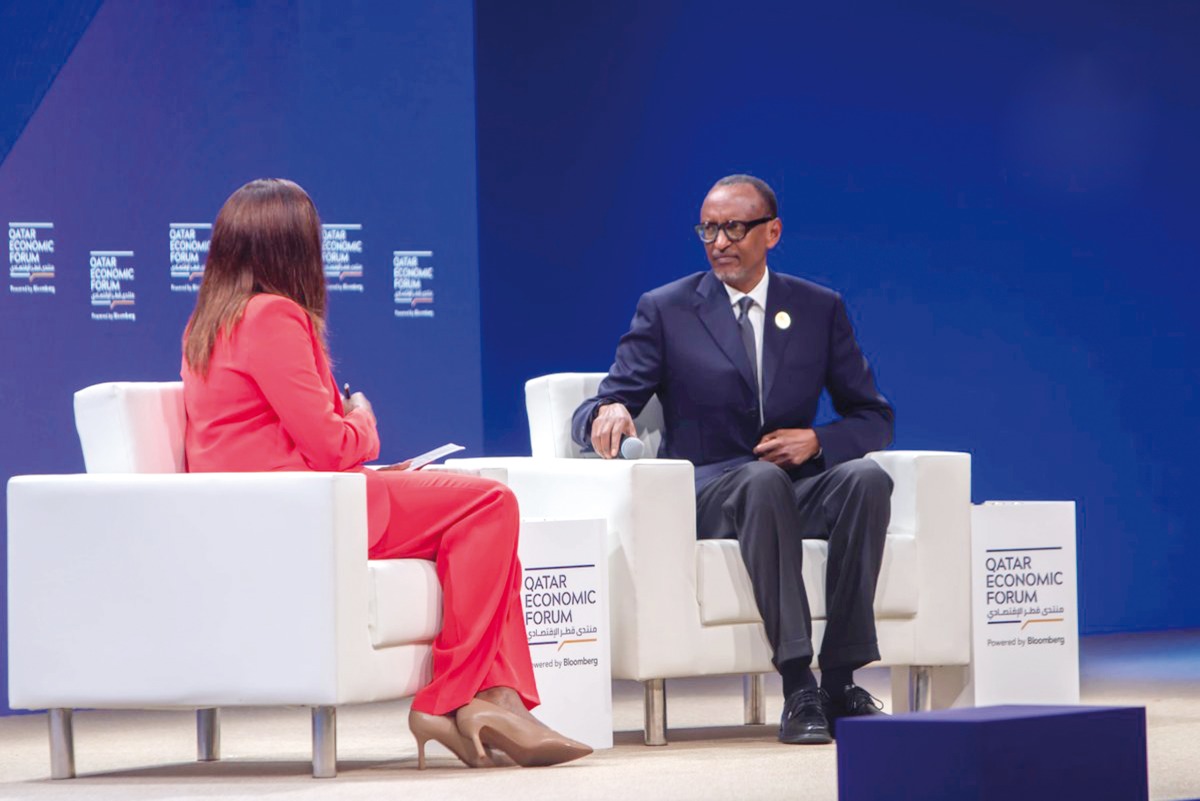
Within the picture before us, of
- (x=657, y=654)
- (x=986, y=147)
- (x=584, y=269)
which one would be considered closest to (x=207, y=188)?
(x=584, y=269)

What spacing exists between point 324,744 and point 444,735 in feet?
0.83

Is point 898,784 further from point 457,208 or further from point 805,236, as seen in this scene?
point 805,236

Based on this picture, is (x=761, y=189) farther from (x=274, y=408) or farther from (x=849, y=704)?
(x=274, y=408)

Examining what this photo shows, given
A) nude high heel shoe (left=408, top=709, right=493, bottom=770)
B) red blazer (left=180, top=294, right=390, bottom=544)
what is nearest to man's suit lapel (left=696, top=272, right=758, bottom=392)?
red blazer (left=180, top=294, right=390, bottom=544)

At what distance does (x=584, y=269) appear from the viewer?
6.96 metres

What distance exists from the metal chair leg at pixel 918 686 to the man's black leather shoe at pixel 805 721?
50 centimetres

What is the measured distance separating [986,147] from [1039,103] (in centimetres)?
30

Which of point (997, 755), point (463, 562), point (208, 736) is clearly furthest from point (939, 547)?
point (997, 755)

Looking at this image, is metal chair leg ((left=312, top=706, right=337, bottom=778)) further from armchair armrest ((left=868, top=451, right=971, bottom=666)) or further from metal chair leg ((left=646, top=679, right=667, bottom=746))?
armchair armrest ((left=868, top=451, right=971, bottom=666))

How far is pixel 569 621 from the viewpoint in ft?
14.0

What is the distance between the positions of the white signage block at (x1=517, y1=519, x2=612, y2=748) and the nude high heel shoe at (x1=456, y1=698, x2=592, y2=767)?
0.35 meters

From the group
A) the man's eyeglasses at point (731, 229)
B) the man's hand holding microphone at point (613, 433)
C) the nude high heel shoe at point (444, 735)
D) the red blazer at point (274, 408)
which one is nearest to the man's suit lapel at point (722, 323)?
the man's eyeglasses at point (731, 229)

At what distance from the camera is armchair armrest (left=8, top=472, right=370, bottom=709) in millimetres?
3770

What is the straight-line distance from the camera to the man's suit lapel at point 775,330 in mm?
4805
